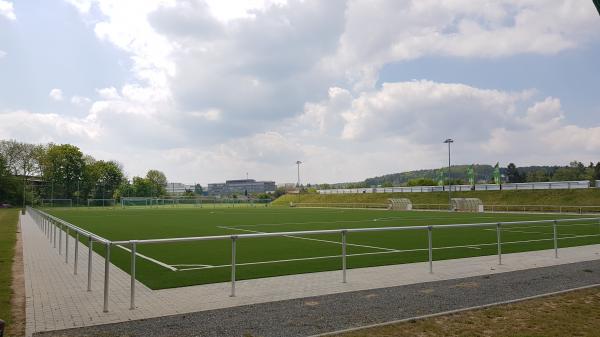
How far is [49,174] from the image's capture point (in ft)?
312

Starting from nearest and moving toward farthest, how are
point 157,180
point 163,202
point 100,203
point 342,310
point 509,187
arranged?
point 342,310 < point 509,187 < point 163,202 < point 100,203 < point 157,180

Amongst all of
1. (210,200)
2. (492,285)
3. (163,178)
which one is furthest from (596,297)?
(163,178)

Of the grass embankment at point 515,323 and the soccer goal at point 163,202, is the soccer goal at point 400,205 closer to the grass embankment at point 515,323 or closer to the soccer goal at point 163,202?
the soccer goal at point 163,202

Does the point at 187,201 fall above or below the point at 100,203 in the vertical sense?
above

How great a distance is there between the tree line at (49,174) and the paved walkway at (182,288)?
278 ft

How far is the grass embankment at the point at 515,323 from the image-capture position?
5402 millimetres

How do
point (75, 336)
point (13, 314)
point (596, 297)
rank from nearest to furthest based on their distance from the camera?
point (75, 336) → point (13, 314) → point (596, 297)

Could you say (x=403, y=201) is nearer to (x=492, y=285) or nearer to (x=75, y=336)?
(x=492, y=285)

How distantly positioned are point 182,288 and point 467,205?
44.7 m

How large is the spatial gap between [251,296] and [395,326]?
113 inches

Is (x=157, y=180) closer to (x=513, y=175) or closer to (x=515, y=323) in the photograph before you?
(x=513, y=175)

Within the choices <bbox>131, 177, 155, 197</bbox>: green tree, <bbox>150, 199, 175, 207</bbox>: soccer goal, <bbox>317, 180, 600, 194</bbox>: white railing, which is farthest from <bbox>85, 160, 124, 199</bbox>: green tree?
<bbox>317, 180, 600, 194</bbox>: white railing

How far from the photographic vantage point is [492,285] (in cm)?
834

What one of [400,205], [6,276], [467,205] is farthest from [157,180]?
[6,276]
